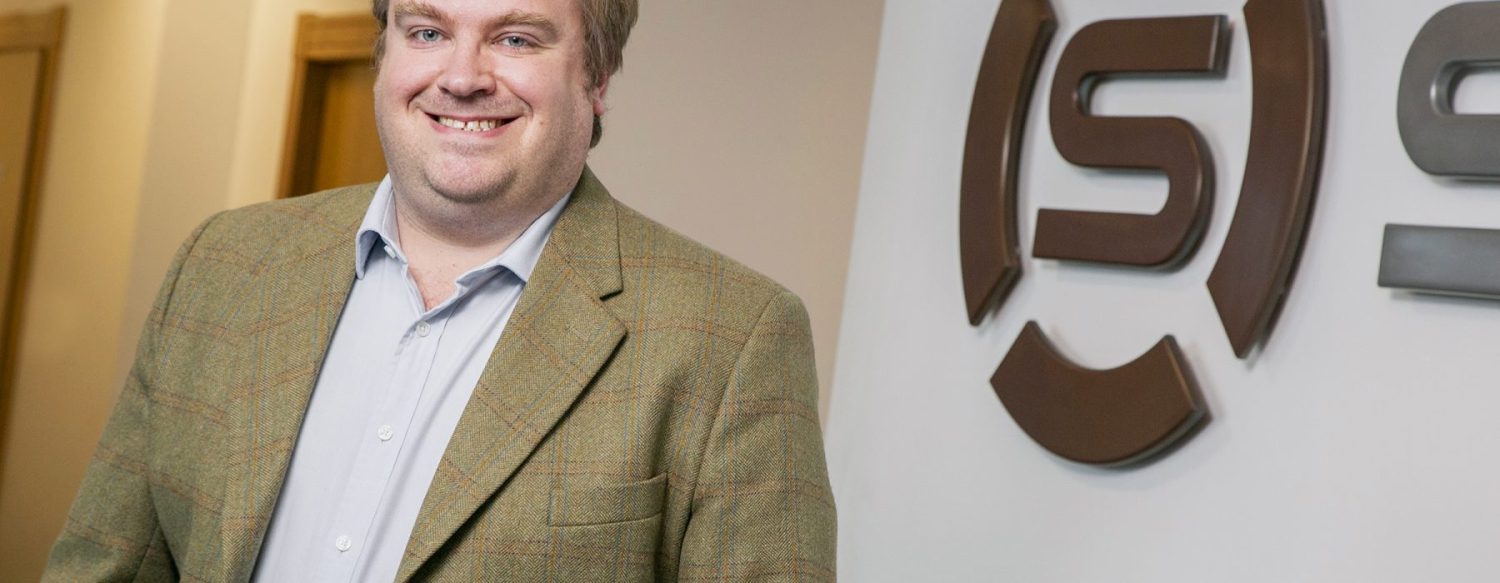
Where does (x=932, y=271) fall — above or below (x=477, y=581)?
above

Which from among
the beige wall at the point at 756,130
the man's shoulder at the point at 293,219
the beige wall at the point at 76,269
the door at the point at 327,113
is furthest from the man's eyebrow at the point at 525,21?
the beige wall at the point at 76,269

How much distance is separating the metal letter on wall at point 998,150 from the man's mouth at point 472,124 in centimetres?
115

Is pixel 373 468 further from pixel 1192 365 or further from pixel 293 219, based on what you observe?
pixel 1192 365

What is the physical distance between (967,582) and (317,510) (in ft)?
4.11

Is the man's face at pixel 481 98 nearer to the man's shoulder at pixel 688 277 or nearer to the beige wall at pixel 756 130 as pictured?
the man's shoulder at pixel 688 277

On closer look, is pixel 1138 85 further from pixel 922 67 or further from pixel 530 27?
pixel 530 27

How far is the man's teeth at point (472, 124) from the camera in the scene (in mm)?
1489

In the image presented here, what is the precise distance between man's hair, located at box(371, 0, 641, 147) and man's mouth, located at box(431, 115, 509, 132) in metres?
0.13

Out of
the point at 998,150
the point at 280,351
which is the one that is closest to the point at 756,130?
the point at 998,150

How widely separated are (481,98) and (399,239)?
20 centimetres

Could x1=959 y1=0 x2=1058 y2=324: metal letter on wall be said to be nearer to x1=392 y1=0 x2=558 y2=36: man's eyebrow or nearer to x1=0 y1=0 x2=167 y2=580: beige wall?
x1=392 y1=0 x2=558 y2=36: man's eyebrow

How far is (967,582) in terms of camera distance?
243cm

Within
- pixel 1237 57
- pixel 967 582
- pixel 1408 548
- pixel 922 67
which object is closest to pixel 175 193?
pixel 922 67

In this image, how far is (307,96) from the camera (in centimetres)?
478
